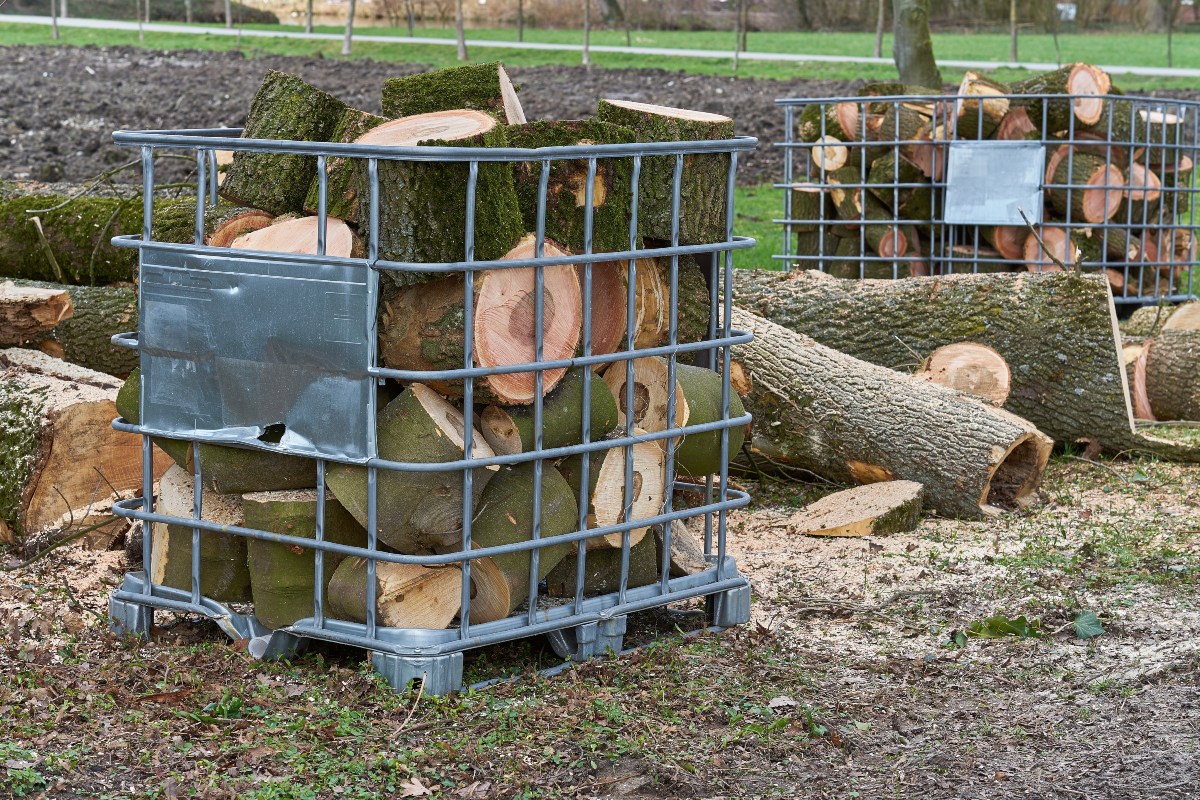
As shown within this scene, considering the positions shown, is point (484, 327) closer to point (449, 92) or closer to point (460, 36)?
point (449, 92)

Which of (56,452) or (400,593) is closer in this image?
(400,593)

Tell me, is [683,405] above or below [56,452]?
above

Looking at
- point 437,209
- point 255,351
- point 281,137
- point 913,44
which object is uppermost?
point 913,44

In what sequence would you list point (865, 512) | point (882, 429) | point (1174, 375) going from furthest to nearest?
point (1174, 375) → point (882, 429) → point (865, 512)

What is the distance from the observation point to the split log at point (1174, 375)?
24.0ft

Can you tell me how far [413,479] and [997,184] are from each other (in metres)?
6.19

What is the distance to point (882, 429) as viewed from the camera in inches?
228

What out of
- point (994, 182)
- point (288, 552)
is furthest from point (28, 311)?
point (994, 182)

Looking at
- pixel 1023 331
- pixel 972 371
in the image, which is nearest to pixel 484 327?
pixel 972 371

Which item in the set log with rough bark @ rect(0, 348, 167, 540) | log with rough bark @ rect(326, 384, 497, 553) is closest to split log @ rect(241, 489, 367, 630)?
log with rough bark @ rect(326, 384, 497, 553)

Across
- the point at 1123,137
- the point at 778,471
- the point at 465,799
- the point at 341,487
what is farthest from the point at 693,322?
the point at 1123,137

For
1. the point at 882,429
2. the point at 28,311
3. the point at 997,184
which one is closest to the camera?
the point at 28,311

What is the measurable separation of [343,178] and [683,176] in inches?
38.6

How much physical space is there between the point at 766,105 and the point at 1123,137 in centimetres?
1032
